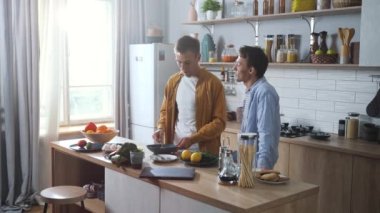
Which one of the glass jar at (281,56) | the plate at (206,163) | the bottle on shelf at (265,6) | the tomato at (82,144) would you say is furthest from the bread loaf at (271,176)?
the bottle on shelf at (265,6)

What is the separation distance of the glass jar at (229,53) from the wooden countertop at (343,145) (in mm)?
1276

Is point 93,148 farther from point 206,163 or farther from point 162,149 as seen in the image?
point 206,163

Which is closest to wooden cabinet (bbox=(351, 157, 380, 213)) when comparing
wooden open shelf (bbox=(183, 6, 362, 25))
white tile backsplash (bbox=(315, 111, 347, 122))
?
white tile backsplash (bbox=(315, 111, 347, 122))

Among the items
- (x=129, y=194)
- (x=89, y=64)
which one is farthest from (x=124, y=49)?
(x=129, y=194)

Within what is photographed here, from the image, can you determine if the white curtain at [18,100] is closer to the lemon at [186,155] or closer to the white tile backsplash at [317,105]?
the lemon at [186,155]

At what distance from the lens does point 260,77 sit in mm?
2588

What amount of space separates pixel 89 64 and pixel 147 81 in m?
0.80

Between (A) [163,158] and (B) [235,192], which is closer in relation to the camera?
(B) [235,192]

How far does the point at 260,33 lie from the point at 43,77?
7.61 ft

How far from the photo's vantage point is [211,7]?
4785 millimetres

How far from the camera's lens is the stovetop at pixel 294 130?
3.79 metres

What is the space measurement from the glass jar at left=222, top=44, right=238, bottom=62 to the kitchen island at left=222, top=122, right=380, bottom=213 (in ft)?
4.19

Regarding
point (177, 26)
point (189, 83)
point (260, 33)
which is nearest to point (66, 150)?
point (189, 83)

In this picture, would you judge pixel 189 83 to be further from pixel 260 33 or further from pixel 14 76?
pixel 14 76
